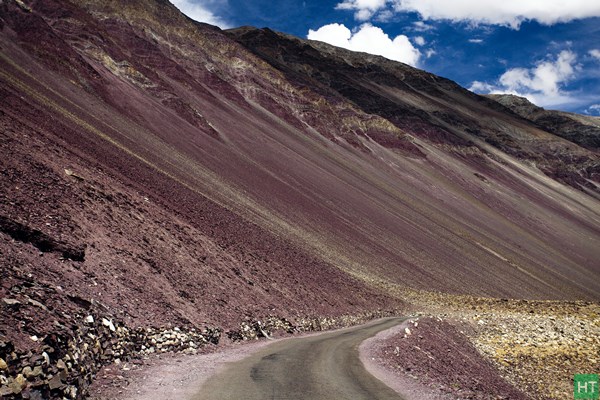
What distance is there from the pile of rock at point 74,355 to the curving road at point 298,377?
240cm

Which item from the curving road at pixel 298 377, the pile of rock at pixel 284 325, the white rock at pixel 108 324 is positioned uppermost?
the curving road at pixel 298 377

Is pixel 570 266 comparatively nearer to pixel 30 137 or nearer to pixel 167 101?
pixel 167 101

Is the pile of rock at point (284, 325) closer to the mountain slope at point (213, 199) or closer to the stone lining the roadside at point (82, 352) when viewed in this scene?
the stone lining the roadside at point (82, 352)

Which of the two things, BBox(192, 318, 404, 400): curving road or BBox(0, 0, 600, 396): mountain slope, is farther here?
BBox(0, 0, 600, 396): mountain slope

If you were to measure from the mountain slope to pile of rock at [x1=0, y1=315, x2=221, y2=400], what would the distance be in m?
0.30

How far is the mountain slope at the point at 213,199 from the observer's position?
1519 centimetres

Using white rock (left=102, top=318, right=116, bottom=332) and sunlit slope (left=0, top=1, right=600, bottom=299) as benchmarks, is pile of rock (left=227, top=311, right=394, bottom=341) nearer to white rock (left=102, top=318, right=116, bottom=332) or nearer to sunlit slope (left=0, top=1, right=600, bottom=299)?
white rock (left=102, top=318, right=116, bottom=332)

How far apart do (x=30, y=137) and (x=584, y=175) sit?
21128cm

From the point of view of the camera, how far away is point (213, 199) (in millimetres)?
34875

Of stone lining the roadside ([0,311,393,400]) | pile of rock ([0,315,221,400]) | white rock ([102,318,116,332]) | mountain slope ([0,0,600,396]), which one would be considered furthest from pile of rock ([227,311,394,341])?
white rock ([102,318,116,332])

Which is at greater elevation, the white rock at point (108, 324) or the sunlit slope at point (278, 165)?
the sunlit slope at point (278, 165)

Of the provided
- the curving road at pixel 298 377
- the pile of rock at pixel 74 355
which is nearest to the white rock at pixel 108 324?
the pile of rock at pixel 74 355

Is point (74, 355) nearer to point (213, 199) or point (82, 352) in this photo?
point (82, 352)

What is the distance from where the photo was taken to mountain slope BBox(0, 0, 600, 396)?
49.8ft
